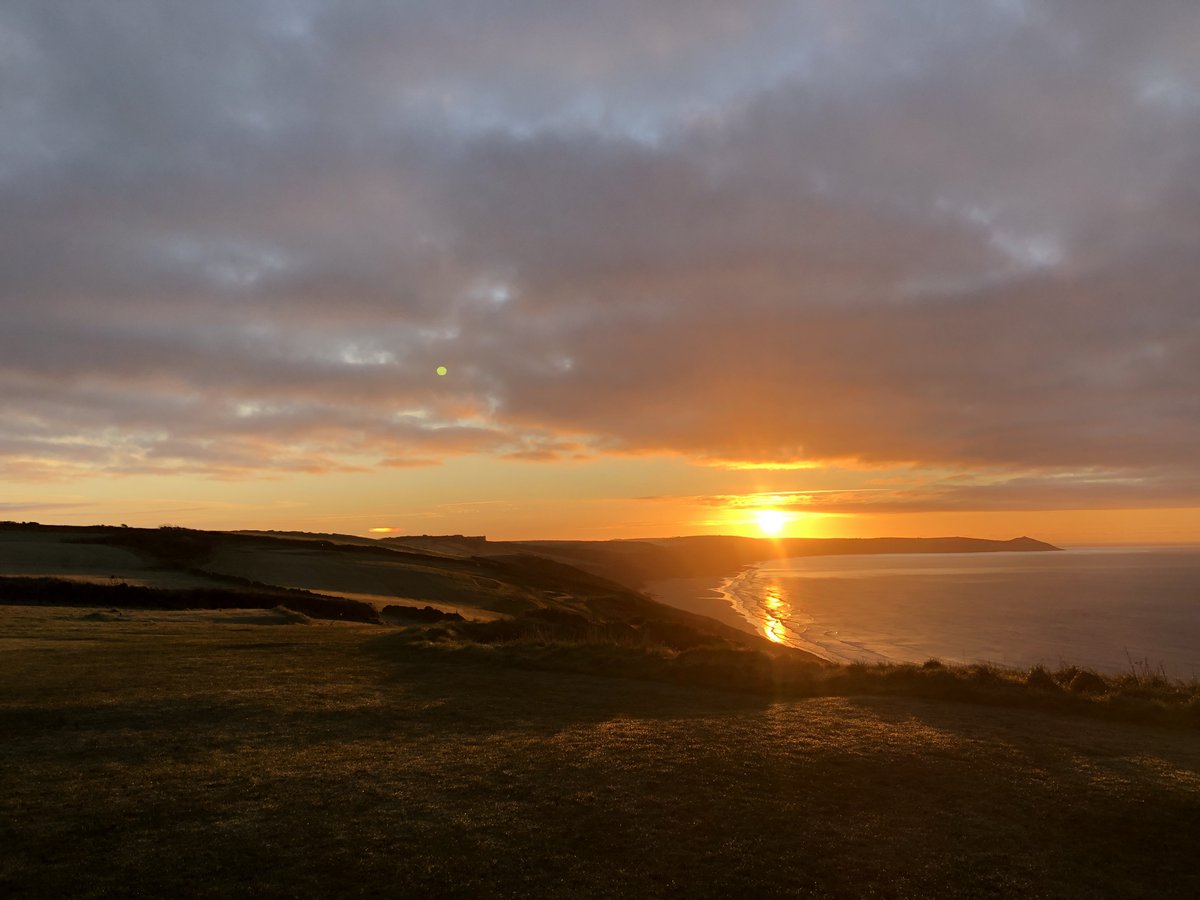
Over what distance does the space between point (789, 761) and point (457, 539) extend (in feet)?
528

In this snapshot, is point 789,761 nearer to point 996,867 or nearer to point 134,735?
point 996,867

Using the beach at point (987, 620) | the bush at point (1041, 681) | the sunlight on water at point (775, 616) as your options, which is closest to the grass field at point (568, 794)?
the bush at point (1041, 681)

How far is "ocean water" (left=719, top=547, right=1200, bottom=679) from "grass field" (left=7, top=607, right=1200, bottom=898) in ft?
74.2

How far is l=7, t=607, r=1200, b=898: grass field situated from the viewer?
7070 mm

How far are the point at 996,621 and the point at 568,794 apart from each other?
2813 inches

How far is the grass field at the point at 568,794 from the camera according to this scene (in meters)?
7.07

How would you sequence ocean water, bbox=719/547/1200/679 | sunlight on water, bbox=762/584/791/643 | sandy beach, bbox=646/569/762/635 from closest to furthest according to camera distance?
ocean water, bbox=719/547/1200/679, sunlight on water, bbox=762/584/791/643, sandy beach, bbox=646/569/762/635

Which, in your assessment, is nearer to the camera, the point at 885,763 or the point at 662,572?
the point at 885,763

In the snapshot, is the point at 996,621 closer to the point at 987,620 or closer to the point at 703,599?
the point at 987,620

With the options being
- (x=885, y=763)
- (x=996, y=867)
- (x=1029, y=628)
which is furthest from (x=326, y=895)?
(x=1029, y=628)

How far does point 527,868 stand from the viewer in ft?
23.4

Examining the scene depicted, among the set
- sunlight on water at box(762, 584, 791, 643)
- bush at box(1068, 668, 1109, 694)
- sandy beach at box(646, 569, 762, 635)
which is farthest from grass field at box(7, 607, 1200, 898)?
sandy beach at box(646, 569, 762, 635)

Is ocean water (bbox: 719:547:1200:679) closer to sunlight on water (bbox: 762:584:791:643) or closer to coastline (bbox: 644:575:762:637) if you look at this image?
sunlight on water (bbox: 762:584:791:643)

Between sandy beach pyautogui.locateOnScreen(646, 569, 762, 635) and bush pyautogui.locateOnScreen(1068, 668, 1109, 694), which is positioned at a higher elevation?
bush pyautogui.locateOnScreen(1068, 668, 1109, 694)
